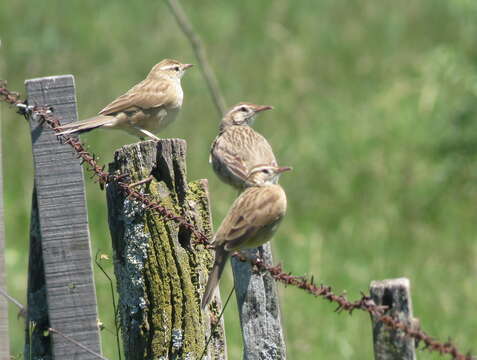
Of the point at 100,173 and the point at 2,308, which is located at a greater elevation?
the point at 100,173

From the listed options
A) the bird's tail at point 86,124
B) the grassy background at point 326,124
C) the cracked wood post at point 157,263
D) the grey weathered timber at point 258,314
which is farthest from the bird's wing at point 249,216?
the grassy background at point 326,124

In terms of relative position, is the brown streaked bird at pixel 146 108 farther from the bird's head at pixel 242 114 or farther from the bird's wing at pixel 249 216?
the bird's wing at pixel 249 216

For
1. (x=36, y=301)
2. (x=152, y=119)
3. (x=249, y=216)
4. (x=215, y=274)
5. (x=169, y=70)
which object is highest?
(x=169, y=70)

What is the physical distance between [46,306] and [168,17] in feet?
38.2

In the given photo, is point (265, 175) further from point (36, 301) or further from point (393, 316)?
point (393, 316)

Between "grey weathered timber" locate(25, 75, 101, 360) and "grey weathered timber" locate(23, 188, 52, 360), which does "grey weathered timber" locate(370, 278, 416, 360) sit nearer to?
"grey weathered timber" locate(25, 75, 101, 360)

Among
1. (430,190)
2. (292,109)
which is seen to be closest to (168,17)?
(292,109)

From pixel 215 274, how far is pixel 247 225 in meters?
0.43

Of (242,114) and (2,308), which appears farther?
(242,114)

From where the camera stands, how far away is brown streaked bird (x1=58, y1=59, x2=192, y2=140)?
7285 mm

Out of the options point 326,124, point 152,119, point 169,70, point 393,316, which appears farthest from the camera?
point 326,124

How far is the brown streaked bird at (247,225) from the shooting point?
188 inches

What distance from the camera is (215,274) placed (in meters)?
4.66

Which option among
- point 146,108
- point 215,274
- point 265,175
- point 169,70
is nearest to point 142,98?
point 146,108
